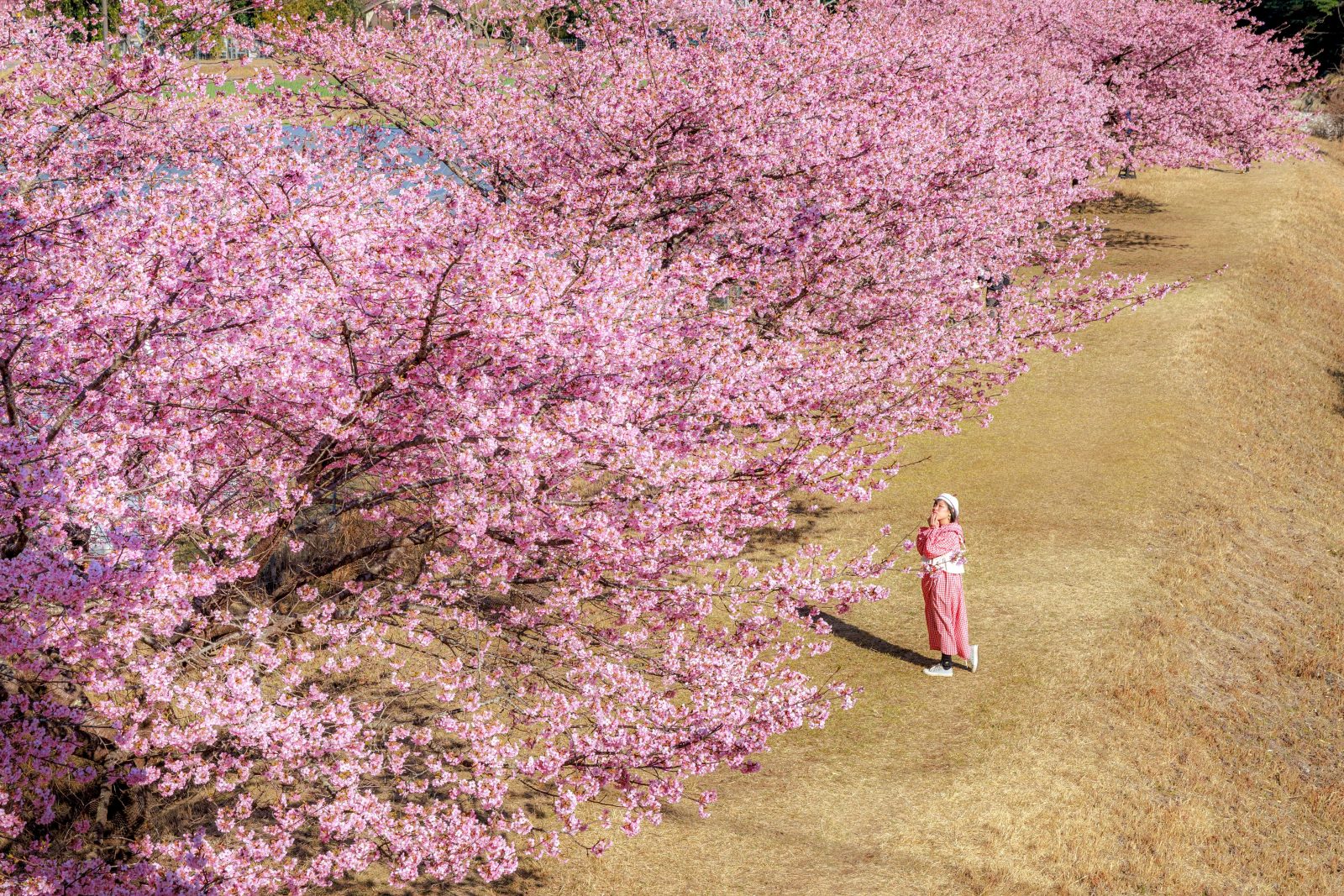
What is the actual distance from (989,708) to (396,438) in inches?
281

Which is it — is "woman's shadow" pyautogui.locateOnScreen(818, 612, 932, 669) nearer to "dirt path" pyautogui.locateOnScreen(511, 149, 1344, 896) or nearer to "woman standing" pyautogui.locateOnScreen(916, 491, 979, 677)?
"dirt path" pyautogui.locateOnScreen(511, 149, 1344, 896)

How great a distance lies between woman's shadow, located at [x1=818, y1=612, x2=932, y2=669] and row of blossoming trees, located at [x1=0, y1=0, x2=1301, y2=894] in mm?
578

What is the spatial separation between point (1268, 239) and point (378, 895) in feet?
110

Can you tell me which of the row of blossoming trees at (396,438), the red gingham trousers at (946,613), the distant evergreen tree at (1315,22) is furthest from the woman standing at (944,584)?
the distant evergreen tree at (1315,22)

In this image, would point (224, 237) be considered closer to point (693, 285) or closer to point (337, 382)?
point (337, 382)

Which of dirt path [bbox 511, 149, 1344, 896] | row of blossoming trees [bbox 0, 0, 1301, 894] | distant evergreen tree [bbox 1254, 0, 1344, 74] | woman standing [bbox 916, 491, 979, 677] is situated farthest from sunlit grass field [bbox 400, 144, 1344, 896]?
distant evergreen tree [bbox 1254, 0, 1344, 74]

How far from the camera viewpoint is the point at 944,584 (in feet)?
36.8

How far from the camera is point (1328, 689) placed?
12.2 m

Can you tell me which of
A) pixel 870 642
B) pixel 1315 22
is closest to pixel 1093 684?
pixel 870 642

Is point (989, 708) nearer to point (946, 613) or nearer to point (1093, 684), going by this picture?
point (946, 613)

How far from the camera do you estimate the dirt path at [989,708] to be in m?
8.70

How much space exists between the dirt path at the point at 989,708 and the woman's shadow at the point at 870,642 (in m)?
0.04

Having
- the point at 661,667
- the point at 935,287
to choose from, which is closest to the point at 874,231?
the point at 935,287

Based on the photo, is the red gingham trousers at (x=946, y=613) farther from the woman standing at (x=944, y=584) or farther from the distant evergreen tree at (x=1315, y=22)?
the distant evergreen tree at (x=1315, y=22)
